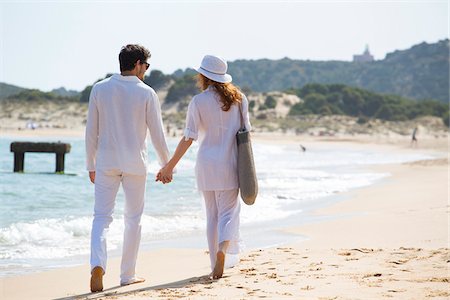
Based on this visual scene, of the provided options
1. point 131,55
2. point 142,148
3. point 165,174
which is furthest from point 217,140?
point 131,55

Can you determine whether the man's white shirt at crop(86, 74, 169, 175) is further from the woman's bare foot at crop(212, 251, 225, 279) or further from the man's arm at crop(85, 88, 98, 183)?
the woman's bare foot at crop(212, 251, 225, 279)

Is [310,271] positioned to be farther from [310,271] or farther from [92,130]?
[92,130]

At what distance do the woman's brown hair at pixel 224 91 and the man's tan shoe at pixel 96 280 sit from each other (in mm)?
1582

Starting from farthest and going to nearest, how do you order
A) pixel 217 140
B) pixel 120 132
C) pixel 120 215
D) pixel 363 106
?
pixel 363 106
pixel 120 215
pixel 217 140
pixel 120 132

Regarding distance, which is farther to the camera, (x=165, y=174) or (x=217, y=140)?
(x=217, y=140)

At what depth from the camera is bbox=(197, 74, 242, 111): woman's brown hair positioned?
582 cm

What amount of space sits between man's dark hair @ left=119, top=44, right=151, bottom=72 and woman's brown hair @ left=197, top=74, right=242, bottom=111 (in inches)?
21.8

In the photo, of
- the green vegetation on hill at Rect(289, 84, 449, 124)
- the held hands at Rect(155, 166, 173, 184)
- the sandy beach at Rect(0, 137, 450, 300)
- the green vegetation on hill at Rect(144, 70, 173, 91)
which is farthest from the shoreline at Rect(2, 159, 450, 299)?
the green vegetation on hill at Rect(144, 70, 173, 91)

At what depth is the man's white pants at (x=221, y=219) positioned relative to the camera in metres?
5.88

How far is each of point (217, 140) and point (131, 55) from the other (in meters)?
0.96

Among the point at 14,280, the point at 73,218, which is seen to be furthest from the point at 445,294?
the point at 73,218

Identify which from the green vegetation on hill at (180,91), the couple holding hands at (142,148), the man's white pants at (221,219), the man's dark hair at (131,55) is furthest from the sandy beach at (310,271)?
the green vegetation on hill at (180,91)

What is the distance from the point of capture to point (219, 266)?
5668 mm

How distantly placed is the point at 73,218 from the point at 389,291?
247 inches
